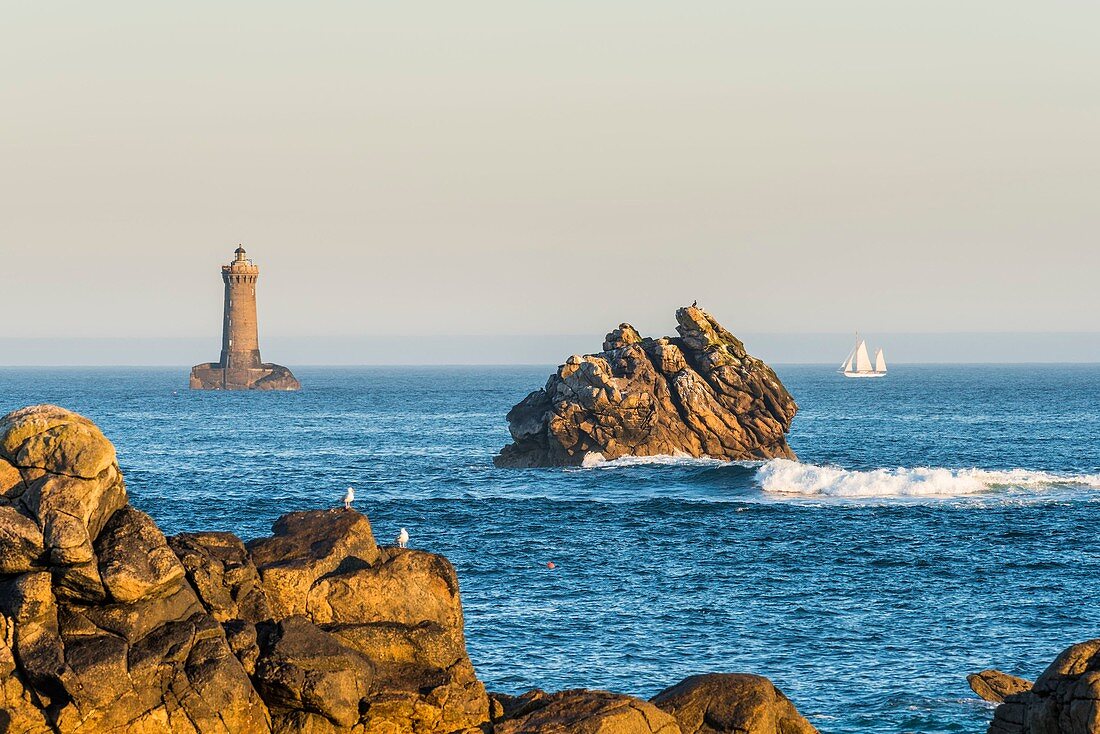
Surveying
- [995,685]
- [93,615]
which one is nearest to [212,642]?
[93,615]

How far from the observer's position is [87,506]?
77.5 ft

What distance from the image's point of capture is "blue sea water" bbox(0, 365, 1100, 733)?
119ft

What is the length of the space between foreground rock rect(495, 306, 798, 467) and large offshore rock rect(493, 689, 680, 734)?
212ft

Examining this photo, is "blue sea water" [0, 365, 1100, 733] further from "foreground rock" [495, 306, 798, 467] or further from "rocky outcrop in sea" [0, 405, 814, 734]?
"rocky outcrop in sea" [0, 405, 814, 734]

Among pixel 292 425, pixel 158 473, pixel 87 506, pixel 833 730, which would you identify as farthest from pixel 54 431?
pixel 292 425

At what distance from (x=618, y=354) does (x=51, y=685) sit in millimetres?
71482

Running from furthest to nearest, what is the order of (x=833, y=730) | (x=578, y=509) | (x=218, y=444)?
(x=218, y=444) < (x=578, y=509) < (x=833, y=730)

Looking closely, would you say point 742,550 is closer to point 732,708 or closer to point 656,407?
point 732,708

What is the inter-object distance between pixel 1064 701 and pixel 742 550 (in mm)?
34820

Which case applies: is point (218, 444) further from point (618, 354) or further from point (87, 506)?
point (87, 506)

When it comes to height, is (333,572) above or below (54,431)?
below

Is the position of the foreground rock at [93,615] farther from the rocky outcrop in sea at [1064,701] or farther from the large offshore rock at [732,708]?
the rocky outcrop in sea at [1064,701]

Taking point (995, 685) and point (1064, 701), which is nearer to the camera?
point (1064, 701)

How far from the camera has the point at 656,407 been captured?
297 feet
